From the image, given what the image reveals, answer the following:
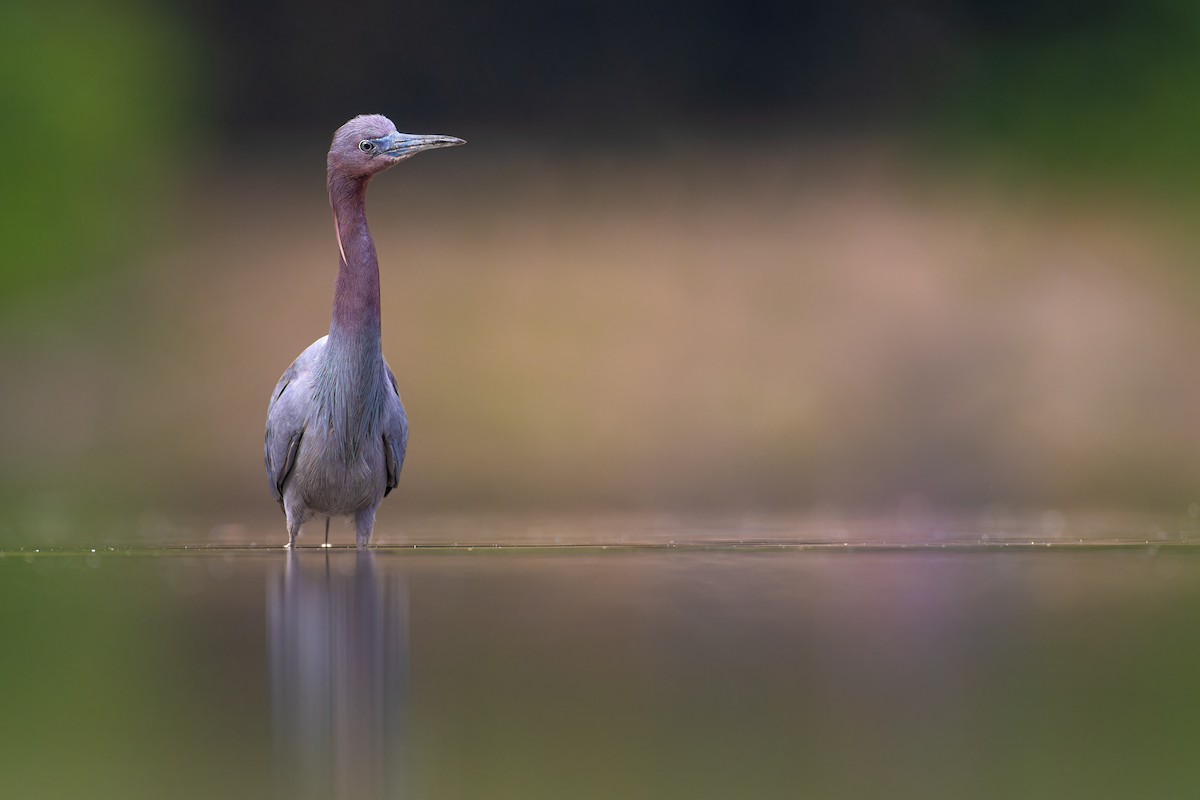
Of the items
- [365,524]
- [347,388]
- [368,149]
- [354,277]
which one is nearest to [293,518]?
[365,524]

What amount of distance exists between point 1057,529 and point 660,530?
1.16m

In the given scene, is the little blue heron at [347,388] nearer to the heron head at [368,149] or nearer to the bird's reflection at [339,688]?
the heron head at [368,149]

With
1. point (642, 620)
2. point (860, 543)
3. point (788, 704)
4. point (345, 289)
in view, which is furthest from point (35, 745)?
point (860, 543)

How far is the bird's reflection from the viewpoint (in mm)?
1057

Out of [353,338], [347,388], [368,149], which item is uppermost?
[368,149]

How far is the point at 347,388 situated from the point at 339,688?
2.29 metres

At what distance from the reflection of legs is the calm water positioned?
4.62 ft

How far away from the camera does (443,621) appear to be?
1.92 metres

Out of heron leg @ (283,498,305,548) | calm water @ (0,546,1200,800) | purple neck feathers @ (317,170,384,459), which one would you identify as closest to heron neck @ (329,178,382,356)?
purple neck feathers @ (317,170,384,459)

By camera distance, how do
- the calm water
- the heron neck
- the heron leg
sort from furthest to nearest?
the heron leg
the heron neck
the calm water

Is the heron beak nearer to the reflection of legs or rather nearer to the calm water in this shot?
the reflection of legs

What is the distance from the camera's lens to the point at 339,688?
1.39 meters

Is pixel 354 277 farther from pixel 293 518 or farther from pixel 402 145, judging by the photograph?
pixel 293 518

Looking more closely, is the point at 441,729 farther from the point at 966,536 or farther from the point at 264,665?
the point at 966,536
